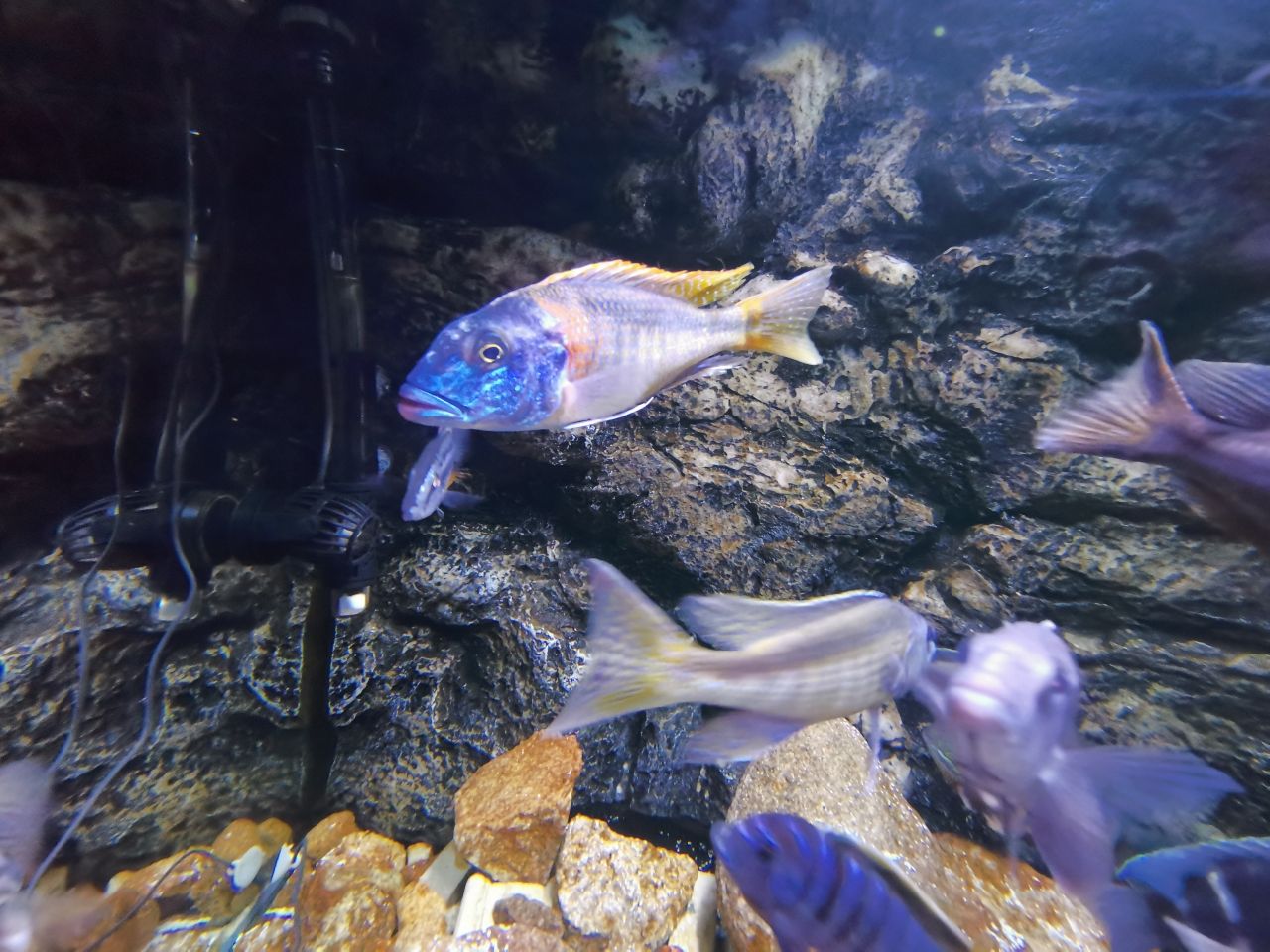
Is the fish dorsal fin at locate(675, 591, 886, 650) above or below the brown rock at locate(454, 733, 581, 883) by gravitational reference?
above

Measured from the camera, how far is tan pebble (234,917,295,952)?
185 centimetres

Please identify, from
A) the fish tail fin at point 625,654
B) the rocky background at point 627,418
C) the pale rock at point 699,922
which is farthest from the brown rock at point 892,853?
the fish tail fin at point 625,654

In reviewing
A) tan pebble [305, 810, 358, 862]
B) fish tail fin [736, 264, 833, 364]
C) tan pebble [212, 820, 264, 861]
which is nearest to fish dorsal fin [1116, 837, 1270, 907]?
fish tail fin [736, 264, 833, 364]

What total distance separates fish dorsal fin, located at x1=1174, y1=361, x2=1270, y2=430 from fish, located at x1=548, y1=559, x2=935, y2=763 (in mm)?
963

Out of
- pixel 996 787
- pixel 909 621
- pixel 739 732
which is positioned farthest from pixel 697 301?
pixel 996 787

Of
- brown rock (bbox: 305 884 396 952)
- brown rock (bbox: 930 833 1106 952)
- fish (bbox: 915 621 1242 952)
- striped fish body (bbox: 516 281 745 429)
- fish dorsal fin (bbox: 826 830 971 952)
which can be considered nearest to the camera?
fish (bbox: 915 621 1242 952)

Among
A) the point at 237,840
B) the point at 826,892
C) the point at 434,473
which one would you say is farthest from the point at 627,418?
the point at 237,840

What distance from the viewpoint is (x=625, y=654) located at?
1108mm

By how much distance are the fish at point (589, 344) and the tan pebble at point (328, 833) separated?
2.13 m

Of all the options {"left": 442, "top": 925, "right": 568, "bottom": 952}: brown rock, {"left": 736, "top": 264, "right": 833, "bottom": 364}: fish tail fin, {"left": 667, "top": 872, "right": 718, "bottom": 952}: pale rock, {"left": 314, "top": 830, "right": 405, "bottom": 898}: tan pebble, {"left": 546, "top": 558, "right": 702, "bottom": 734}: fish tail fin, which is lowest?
{"left": 314, "top": 830, "right": 405, "bottom": 898}: tan pebble

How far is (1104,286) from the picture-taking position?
230cm

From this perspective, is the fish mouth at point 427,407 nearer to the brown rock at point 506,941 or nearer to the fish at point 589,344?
the fish at point 589,344

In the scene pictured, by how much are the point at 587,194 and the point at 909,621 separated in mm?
2252

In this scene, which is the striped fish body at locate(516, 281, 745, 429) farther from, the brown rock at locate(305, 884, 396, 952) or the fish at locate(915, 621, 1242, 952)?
the brown rock at locate(305, 884, 396, 952)
